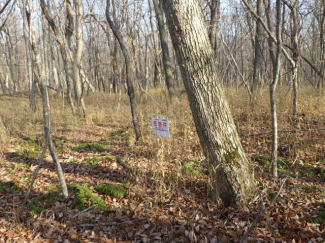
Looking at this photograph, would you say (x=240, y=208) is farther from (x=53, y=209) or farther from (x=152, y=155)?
(x=53, y=209)

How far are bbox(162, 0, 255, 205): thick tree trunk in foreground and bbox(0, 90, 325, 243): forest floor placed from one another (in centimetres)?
34

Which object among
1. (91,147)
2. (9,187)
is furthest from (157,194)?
(91,147)

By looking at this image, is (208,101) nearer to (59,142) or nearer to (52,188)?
(52,188)

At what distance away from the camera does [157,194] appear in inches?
124

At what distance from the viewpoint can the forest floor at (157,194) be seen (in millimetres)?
2504

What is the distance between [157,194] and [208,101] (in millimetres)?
1586

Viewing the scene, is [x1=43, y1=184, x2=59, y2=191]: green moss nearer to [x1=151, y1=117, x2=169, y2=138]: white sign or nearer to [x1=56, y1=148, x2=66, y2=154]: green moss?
[x1=56, y1=148, x2=66, y2=154]: green moss

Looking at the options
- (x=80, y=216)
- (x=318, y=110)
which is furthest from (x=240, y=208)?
(x=318, y=110)

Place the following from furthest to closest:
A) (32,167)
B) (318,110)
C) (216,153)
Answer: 1. (318,110)
2. (32,167)
3. (216,153)

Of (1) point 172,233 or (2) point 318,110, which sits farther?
(2) point 318,110

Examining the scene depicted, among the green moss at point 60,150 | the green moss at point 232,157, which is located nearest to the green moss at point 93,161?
the green moss at point 60,150

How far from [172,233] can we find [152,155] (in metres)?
2.13

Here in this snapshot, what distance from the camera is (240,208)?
269 centimetres

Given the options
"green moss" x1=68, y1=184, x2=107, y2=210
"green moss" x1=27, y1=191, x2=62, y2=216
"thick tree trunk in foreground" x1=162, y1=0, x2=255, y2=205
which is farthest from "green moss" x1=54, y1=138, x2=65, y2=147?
"thick tree trunk in foreground" x1=162, y1=0, x2=255, y2=205
